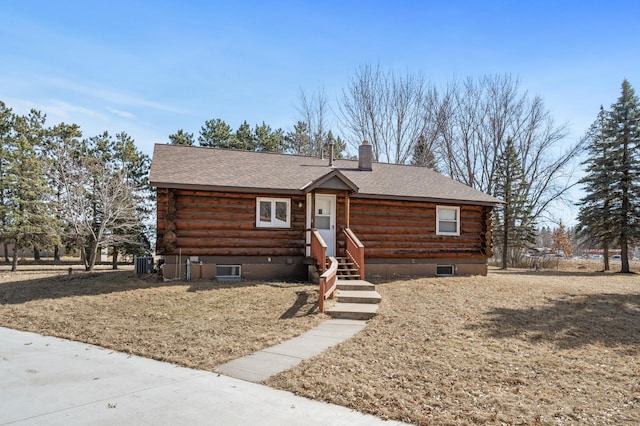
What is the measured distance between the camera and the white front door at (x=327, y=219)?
1625 cm

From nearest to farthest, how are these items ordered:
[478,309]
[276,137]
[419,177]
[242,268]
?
[478,309]
[242,268]
[419,177]
[276,137]

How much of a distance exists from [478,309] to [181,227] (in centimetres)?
972

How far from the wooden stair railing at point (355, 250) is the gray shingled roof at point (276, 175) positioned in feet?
6.00

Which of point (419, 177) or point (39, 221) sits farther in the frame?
point (39, 221)

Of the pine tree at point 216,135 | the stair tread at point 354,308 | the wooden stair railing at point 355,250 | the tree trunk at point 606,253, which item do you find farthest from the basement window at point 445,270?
the pine tree at point 216,135

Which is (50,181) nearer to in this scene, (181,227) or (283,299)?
(181,227)

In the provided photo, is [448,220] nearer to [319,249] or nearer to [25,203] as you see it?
[319,249]

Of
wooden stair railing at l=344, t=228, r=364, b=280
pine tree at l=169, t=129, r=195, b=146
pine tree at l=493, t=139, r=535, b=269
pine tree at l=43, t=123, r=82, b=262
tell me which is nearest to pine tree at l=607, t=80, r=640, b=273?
pine tree at l=493, t=139, r=535, b=269

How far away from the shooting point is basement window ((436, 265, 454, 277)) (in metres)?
18.1

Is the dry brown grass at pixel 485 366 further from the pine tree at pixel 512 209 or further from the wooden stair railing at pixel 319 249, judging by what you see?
the pine tree at pixel 512 209

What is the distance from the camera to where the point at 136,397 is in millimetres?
5402

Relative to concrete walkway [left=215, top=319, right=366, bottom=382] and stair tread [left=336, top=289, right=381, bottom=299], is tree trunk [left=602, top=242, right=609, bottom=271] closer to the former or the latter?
stair tread [left=336, top=289, right=381, bottom=299]

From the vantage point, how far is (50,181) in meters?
27.0

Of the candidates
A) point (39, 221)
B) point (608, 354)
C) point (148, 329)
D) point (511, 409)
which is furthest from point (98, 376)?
point (39, 221)
